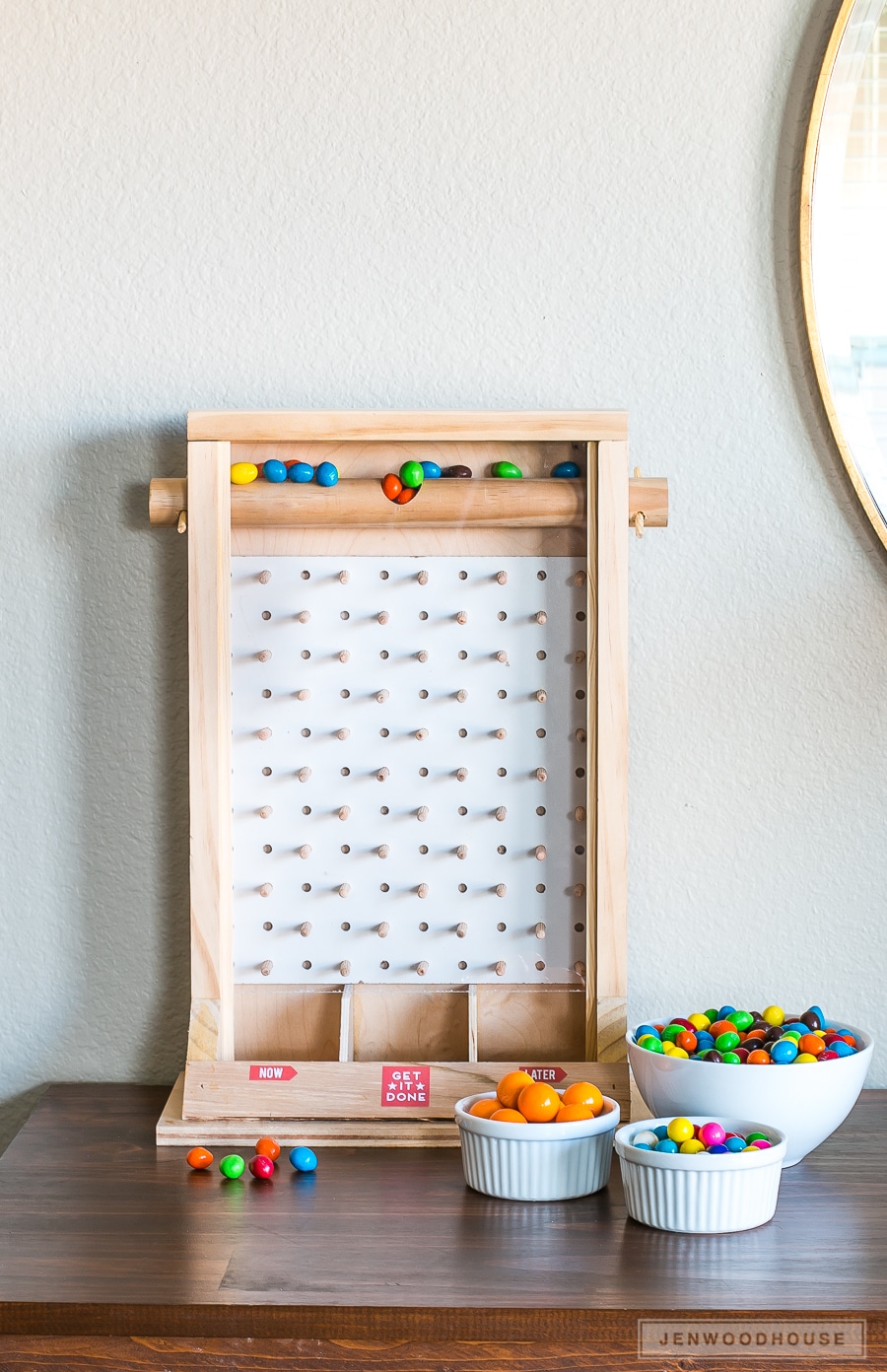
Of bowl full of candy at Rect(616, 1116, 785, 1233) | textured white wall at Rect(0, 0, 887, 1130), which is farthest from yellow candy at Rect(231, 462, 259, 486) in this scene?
bowl full of candy at Rect(616, 1116, 785, 1233)

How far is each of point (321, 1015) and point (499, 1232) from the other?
0.34m

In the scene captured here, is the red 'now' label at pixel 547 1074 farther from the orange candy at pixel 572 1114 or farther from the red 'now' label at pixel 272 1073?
the red 'now' label at pixel 272 1073

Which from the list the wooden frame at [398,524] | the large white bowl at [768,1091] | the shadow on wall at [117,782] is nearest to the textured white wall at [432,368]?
the shadow on wall at [117,782]

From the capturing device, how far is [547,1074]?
1121 millimetres

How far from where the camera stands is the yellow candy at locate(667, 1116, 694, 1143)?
944 millimetres

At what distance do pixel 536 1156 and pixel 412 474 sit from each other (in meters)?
0.62

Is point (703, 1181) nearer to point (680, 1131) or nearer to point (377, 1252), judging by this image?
point (680, 1131)

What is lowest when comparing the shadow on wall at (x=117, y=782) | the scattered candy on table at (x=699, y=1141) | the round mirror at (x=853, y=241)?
the scattered candy on table at (x=699, y=1141)

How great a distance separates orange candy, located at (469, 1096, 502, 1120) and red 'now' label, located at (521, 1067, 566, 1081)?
103mm

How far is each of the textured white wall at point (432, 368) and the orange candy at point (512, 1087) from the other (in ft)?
0.96

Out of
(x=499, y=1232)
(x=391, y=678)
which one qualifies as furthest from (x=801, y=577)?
(x=499, y=1232)

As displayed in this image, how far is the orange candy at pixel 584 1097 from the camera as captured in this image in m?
1.01

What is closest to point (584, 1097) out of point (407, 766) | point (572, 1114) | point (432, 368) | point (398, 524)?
point (572, 1114)

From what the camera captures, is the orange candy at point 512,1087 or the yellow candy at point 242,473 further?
the yellow candy at point 242,473
